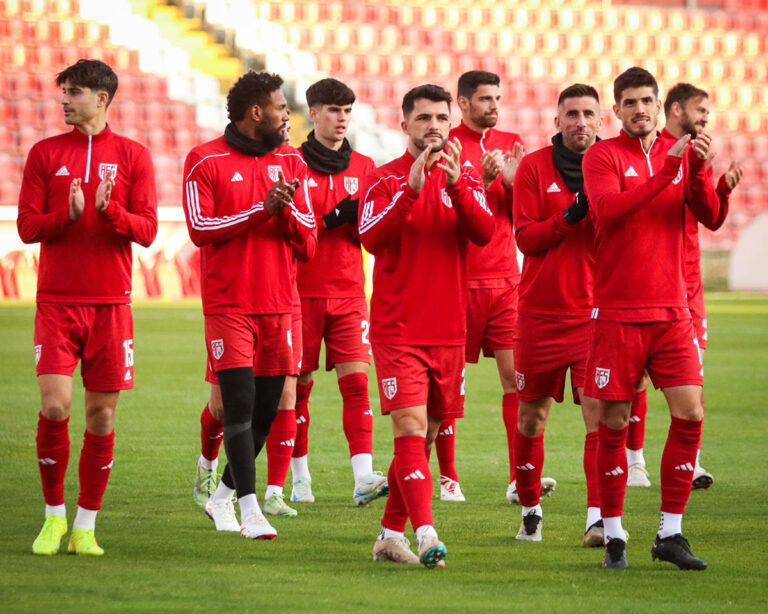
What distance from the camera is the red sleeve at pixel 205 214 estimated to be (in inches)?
241

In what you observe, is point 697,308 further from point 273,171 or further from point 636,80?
point 273,171

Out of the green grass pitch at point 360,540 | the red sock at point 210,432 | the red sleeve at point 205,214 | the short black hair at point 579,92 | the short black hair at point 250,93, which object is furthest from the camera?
the red sock at point 210,432

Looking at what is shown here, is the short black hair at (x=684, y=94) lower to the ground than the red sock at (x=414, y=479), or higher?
higher

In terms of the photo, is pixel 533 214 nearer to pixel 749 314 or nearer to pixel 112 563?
pixel 112 563

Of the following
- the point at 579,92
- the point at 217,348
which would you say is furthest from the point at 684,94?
the point at 217,348

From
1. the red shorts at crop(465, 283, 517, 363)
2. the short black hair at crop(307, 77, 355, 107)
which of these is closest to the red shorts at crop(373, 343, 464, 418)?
the red shorts at crop(465, 283, 517, 363)

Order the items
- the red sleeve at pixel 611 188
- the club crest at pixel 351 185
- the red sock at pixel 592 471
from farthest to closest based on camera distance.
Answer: the club crest at pixel 351 185
the red sock at pixel 592 471
the red sleeve at pixel 611 188

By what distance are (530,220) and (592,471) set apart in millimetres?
1210

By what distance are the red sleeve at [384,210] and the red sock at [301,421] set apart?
2.23 meters

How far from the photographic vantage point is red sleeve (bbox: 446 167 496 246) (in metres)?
5.57

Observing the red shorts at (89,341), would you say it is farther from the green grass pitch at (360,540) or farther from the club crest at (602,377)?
the club crest at (602,377)

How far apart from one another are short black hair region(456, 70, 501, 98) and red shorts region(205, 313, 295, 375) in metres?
2.11

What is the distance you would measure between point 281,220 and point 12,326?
1454 cm

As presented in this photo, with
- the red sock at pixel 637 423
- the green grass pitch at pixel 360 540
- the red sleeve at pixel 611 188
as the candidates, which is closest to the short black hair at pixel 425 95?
the red sleeve at pixel 611 188
